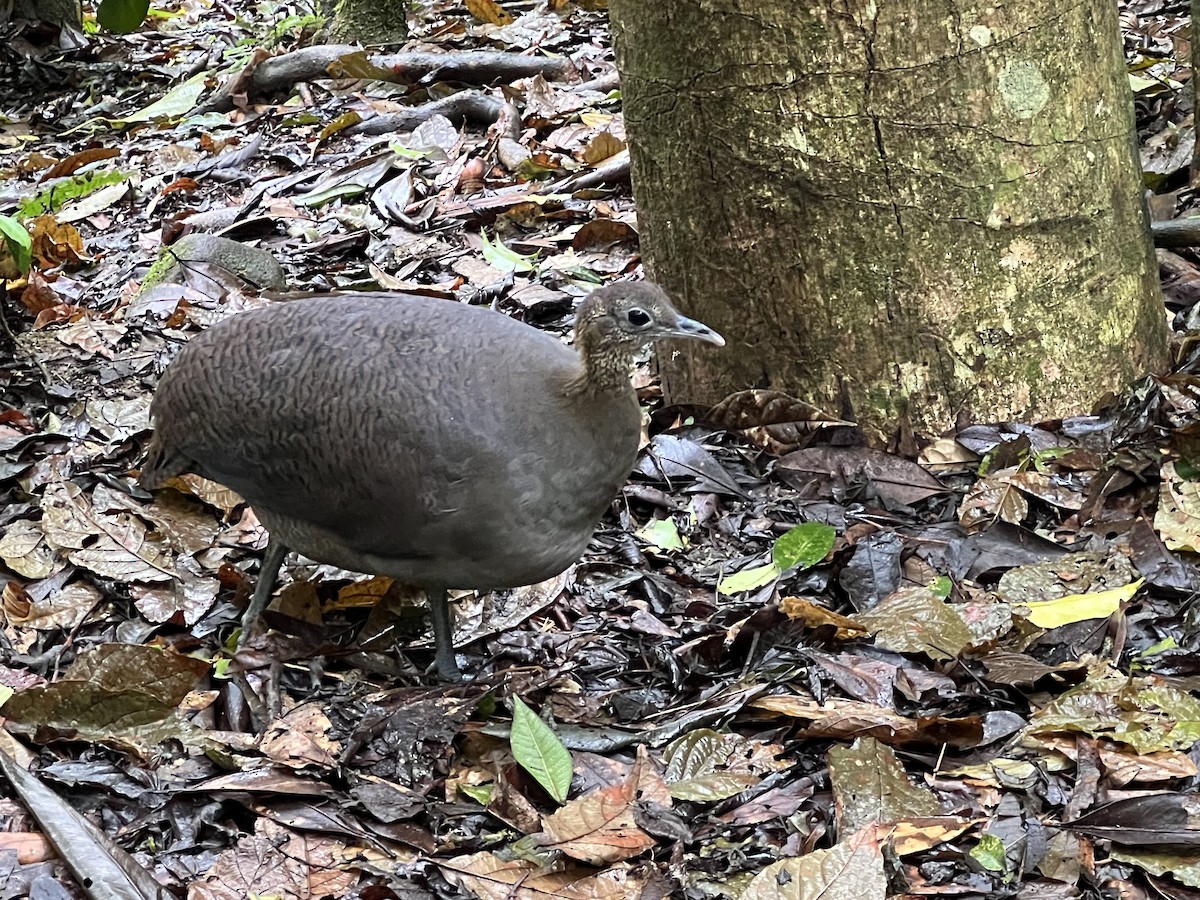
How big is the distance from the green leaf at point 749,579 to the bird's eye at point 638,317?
3.27 feet

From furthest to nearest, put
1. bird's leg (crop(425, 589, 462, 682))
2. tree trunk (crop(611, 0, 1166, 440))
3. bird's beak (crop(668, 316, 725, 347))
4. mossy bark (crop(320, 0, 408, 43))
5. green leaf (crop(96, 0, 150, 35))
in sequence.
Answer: mossy bark (crop(320, 0, 408, 43)) < green leaf (crop(96, 0, 150, 35)) < tree trunk (crop(611, 0, 1166, 440)) < bird's leg (crop(425, 589, 462, 682)) < bird's beak (crop(668, 316, 725, 347))

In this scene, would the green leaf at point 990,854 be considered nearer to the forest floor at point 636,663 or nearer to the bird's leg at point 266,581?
the forest floor at point 636,663

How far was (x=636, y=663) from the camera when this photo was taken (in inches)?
166

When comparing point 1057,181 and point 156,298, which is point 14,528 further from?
point 1057,181

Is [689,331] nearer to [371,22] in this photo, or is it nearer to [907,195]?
[907,195]

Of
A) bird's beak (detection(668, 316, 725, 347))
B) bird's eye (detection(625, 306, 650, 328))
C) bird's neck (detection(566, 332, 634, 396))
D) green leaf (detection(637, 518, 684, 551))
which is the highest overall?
bird's eye (detection(625, 306, 650, 328))

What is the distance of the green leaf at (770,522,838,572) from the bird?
0.72 m

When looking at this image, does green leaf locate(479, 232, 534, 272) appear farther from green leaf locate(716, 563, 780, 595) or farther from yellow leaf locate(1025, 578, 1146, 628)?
yellow leaf locate(1025, 578, 1146, 628)

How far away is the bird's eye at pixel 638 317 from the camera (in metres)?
3.81

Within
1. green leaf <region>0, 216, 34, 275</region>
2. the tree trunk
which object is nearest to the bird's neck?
the tree trunk

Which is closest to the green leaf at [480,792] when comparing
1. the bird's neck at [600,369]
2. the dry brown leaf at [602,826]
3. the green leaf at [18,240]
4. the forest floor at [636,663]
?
the forest floor at [636,663]

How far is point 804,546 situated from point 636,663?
649mm

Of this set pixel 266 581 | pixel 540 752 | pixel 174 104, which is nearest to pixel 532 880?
pixel 540 752

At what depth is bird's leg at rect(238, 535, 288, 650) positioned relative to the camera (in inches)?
173
